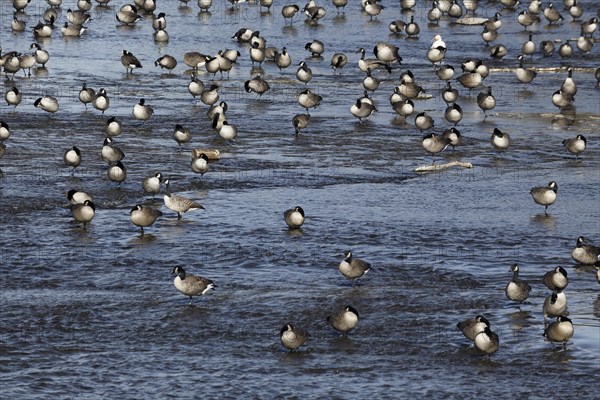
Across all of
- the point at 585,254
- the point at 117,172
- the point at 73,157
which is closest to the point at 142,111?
the point at 73,157

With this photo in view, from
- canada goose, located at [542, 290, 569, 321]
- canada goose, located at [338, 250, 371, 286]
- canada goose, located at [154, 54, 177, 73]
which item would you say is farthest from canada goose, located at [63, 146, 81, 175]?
canada goose, located at [154, 54, 177, 73]

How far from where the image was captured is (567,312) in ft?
56.1

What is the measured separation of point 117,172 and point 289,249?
473cm

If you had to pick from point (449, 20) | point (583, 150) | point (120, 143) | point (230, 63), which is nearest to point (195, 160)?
point (120, 143)

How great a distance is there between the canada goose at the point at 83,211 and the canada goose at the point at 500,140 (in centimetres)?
982

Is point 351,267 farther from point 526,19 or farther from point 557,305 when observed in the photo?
point 526,19

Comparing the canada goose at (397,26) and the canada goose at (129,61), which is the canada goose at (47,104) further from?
the canada goose at (397,26)

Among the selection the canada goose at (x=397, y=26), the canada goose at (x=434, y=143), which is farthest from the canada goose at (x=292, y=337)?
the canada goose at (x=397, y=26)

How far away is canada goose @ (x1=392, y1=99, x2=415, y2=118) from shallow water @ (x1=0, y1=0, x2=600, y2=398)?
1.24 feet

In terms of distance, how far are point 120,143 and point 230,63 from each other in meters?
9.70

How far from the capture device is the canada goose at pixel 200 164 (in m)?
24.8

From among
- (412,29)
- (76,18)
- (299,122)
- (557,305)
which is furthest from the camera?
(412,29)

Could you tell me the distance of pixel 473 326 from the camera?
16.1 metres

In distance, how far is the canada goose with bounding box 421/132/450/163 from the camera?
2720cm
